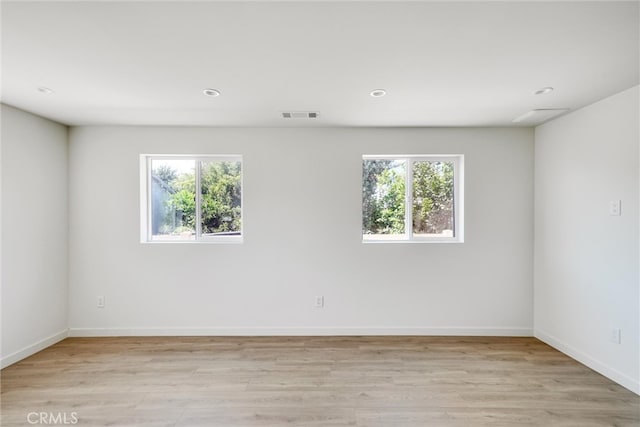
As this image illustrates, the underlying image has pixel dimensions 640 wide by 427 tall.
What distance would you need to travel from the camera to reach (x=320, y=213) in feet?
10.7

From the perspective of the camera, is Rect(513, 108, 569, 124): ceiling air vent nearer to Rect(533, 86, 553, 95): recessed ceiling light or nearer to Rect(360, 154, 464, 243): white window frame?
Rect(533, 86, 553, 95): recessed ceiling light

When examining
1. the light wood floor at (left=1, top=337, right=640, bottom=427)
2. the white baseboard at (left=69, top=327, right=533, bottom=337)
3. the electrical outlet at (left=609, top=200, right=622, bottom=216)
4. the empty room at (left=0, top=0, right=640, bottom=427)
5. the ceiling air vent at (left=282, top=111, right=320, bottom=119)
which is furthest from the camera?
the white baseboard at (left=69, top=327, right=533, bottom=337)

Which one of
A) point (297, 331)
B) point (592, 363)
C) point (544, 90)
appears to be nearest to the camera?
point (544, 90)

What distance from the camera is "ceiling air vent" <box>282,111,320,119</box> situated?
2.75 m

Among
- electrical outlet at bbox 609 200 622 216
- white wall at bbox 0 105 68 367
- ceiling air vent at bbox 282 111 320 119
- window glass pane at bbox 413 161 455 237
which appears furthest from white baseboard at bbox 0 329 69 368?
electrical outlet at bbox 609 200 622 216

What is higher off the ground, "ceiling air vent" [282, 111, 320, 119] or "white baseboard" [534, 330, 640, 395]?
"ceiling air vent" [282, 111, 320, 119]

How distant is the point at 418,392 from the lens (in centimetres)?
221

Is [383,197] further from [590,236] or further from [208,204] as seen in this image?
[208,204]

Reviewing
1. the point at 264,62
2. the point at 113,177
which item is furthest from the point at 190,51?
the point at 113,177

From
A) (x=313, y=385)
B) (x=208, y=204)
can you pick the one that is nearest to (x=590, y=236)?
(x=313, y=385)

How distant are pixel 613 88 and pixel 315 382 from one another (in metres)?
3.21

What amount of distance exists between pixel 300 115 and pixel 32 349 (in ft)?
11.2

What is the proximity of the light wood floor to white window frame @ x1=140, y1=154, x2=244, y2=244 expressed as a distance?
109 cm

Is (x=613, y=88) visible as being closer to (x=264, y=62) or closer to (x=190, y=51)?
(x=264, y=62)
